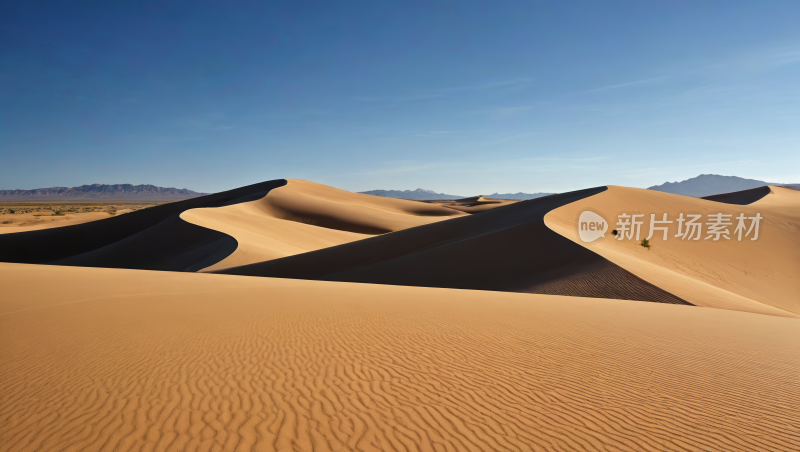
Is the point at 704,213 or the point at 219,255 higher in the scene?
the point at 704,213

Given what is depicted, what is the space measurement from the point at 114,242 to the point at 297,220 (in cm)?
1582

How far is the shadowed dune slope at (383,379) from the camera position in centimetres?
354

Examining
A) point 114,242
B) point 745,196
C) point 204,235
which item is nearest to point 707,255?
point 204,235

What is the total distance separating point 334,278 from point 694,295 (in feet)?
41.7

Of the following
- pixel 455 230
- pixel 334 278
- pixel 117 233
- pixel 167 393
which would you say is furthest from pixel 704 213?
pixel 117 233

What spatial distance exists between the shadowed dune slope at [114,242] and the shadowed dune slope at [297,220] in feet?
4.54

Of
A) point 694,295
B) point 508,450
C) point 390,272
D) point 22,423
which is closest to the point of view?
point 508,450

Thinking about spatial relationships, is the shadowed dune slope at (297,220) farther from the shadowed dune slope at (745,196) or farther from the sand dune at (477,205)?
the shadowed dune slope at (745,196)

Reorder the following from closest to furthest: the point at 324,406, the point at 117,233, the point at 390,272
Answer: the point at 324,406 < the point at 390,272 < the point at 117,233

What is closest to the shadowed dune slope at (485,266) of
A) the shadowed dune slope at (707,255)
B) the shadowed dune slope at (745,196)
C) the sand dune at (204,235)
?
the shadowed dune slope at (707,255)

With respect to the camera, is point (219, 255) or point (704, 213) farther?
point (704, 213)

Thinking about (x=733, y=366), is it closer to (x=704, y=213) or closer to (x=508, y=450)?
(x=508, y=450)

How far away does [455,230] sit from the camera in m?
24.6

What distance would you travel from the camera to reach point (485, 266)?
16172 millimetres
